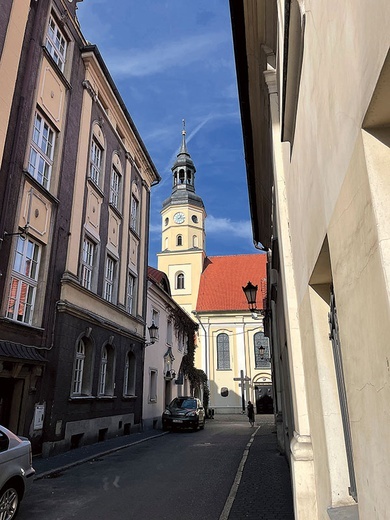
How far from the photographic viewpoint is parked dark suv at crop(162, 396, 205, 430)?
21.5 m

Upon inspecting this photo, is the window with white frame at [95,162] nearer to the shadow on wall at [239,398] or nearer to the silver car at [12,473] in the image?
the silver car at [12,473]

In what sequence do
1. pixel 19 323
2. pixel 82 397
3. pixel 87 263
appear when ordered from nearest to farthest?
pixel 19 323
pixel 82 397
pixel 87 263

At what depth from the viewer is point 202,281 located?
48.1 meters

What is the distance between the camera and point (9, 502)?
5672 millimetres

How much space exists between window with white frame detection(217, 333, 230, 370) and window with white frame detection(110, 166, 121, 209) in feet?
86.6

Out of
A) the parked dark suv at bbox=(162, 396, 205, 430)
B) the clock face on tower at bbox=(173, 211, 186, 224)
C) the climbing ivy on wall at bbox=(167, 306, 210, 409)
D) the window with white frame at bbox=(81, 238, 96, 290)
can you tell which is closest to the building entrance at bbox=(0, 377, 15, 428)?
the window with white frame at bbox=(81, 238, 96, 290)

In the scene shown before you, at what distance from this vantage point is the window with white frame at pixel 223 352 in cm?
4116

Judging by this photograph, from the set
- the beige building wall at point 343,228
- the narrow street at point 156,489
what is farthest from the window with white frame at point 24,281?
the beige building wall at point 343,228

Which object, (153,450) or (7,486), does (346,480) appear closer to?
(7,486)

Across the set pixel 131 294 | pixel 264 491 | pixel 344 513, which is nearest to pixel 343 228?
pixel 344 513

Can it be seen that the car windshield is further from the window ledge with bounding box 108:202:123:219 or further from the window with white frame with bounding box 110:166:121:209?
the window with white frame with bounding box 110:166:121:209

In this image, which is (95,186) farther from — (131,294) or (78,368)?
(78,368)

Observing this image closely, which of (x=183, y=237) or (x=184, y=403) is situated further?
(x=183, y=237)

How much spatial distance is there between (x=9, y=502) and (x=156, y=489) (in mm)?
3109
